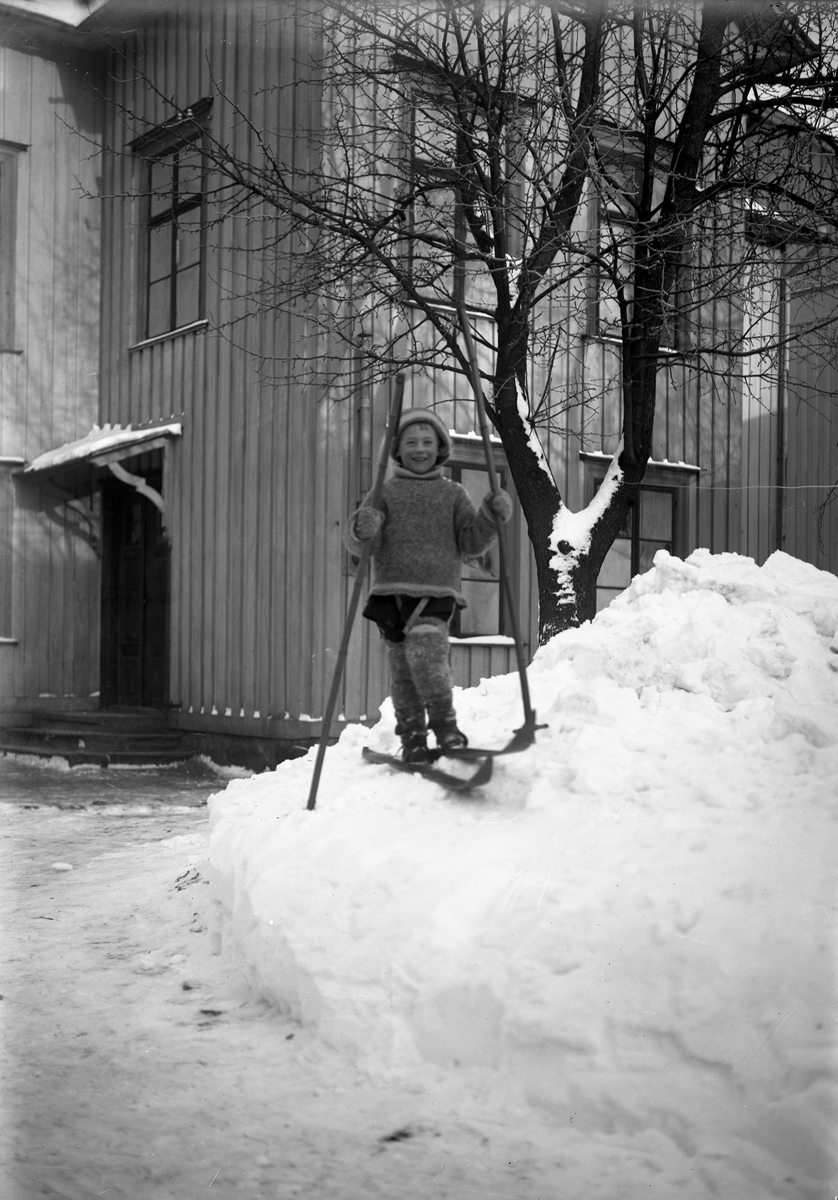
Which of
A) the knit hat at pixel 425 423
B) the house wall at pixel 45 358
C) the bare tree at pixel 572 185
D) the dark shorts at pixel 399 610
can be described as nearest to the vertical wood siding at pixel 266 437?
the house wall at pixel 45 358

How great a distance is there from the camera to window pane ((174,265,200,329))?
463 inches

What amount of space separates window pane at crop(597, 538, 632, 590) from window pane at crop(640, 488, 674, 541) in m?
0.34

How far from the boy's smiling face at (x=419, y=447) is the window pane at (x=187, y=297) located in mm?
7825

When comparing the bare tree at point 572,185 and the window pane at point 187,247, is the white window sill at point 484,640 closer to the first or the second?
the bare tree at point 572,185

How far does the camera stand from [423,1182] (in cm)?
280

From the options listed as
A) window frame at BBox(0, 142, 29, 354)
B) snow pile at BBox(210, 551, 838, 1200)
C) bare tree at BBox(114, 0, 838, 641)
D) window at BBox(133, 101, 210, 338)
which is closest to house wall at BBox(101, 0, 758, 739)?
window at BBox(133, 101, 210, 338)

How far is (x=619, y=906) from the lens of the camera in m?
3.28

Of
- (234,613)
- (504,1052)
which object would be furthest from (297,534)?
(504,1052)

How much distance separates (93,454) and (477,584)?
13.6 feet

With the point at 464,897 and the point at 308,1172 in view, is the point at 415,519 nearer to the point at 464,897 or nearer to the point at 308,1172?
the point at 464,897

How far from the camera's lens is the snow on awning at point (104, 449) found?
11.5m

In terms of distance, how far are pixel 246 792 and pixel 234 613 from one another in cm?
587

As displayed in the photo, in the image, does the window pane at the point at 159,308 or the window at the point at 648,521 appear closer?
the window at the point at 648,521

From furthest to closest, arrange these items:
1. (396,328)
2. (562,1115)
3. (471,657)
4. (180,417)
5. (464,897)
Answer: (180,417) < (471,657) < (396,328) < (464,897) < (562,1115)
